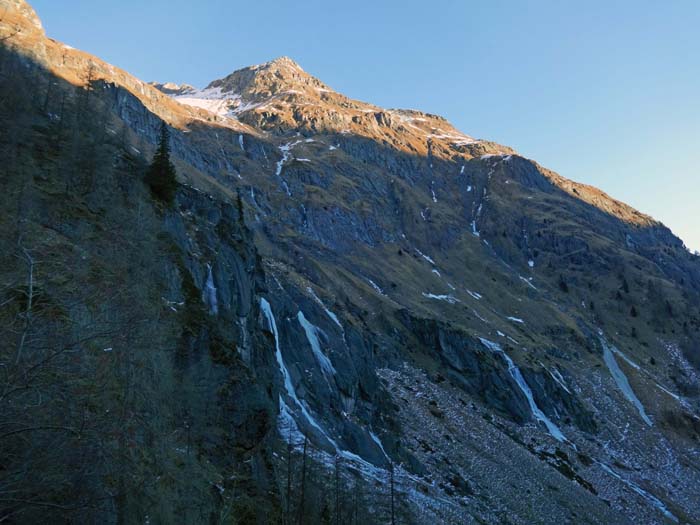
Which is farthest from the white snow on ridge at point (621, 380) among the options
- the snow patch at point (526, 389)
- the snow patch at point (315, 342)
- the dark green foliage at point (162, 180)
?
the dark green foliage at point (162, 180)

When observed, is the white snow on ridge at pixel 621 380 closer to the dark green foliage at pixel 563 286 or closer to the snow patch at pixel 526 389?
the snow patch at pixel 526 389

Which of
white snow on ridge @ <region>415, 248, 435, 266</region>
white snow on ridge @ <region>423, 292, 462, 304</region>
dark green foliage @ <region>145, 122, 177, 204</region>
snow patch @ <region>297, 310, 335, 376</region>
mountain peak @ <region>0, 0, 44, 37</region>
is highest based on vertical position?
mountain peak @ <region>0, 0, 44, 37</region>

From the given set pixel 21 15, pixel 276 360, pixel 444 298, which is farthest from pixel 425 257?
pixel 21 15

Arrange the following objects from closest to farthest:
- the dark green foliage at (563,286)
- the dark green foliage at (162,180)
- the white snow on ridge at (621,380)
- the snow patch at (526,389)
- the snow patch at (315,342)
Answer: the dark green foliage at (162,180) → the snow patch at (315,342) → the snow patch at (526,389) → the white snow on ridge at (621,380) → the dark green foliage at (563,286)

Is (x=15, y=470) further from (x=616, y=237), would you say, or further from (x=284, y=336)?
(x=616, y=237)

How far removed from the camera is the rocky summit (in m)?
9.24

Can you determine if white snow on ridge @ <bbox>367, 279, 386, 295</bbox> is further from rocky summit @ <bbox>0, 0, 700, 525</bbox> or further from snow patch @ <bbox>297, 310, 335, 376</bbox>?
snow patch @ <bbox>297, 310, 335, 376</bbox>

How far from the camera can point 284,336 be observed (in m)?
49.5

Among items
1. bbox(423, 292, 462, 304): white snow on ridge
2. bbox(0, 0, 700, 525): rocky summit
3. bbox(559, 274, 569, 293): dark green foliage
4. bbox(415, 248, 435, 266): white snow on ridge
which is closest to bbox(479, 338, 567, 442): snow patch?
bbox(0, 0, 700, 525): rocky summit

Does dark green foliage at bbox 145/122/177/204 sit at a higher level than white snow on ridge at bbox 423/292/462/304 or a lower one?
lower

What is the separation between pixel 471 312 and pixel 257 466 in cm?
8224

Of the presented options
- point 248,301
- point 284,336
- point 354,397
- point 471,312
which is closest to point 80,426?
point 248,301

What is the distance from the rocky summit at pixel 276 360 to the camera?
9242mm

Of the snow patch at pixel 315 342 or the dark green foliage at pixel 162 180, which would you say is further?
the snow patch at pixel 315 342
